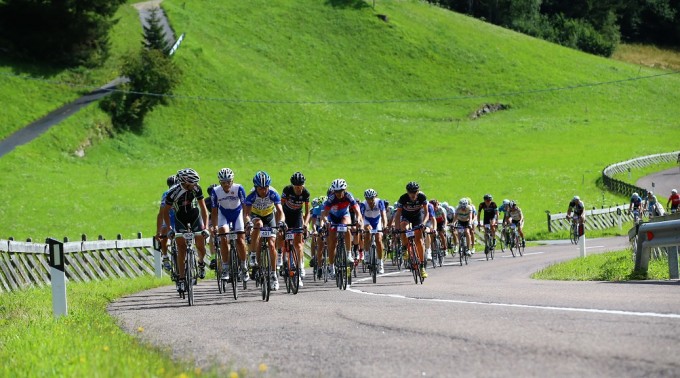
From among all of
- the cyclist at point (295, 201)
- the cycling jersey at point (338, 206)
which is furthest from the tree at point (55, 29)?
the cyclist at point (295, 201)

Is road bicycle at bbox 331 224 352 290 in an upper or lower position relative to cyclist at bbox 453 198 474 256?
lower

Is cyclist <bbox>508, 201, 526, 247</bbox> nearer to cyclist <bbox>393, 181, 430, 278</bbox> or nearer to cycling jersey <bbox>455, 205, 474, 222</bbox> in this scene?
cycling jersey <bbox>455, 205, 474, 222</bbox>

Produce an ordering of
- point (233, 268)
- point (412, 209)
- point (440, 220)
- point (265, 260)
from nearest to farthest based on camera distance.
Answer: point (265, 260) → point (233, 268) → point (412, 209) → point (440, 220)

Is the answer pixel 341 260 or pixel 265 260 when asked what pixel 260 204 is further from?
pixel 341 260

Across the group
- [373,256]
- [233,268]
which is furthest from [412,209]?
[233,268]

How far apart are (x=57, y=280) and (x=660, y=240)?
881cm

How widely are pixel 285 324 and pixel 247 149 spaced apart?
63.4 meters

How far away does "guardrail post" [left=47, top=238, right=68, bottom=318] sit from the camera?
12.7 m

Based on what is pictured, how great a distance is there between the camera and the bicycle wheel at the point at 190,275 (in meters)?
15.0

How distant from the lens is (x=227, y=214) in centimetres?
1669

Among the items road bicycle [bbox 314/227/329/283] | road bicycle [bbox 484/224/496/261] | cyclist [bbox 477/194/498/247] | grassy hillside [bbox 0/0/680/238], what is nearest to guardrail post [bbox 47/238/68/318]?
road bicycle [bbox 314/227/329/283]

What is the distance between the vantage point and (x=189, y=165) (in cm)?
6669

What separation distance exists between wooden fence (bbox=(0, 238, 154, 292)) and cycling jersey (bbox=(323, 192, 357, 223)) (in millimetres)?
6186

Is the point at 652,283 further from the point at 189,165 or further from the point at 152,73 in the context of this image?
the point at 152,73
